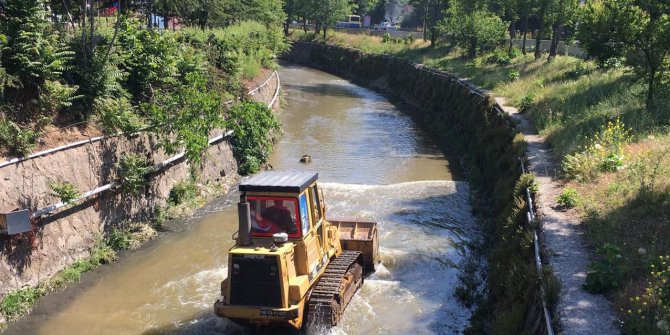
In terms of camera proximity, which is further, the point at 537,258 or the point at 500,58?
the point at 500,58

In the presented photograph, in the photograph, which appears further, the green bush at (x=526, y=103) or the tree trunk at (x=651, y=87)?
the green bush at (x=526, y=103)

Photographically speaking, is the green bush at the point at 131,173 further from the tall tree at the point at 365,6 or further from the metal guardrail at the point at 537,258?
the tall tree at the point at 365,6

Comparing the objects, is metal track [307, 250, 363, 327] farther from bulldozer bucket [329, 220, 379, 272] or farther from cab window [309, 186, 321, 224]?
bulldozer bucket [329, 220, 379, 272]

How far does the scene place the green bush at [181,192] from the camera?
17.9 meters

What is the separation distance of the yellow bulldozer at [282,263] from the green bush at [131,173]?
213 inches

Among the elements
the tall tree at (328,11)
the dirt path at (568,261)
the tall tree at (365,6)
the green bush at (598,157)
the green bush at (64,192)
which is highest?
the tall tree at (365,6)

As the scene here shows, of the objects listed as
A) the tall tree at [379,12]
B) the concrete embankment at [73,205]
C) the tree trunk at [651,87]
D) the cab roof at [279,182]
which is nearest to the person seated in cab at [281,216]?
the cab roof at [279,182]

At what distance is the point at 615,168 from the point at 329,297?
26.9ft

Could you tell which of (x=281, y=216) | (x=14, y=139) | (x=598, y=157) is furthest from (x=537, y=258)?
(x=14, y=139)

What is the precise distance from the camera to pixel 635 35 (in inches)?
742

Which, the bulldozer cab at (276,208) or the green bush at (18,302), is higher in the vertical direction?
the bulldozer cab at (276,208)

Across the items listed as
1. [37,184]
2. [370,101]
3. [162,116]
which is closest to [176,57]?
[162,116]

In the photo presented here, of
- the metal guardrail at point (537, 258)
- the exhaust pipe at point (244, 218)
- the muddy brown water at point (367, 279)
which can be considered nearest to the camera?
the metal guardrail at point (537, 258)

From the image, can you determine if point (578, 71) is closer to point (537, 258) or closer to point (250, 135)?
point (250, 135)
